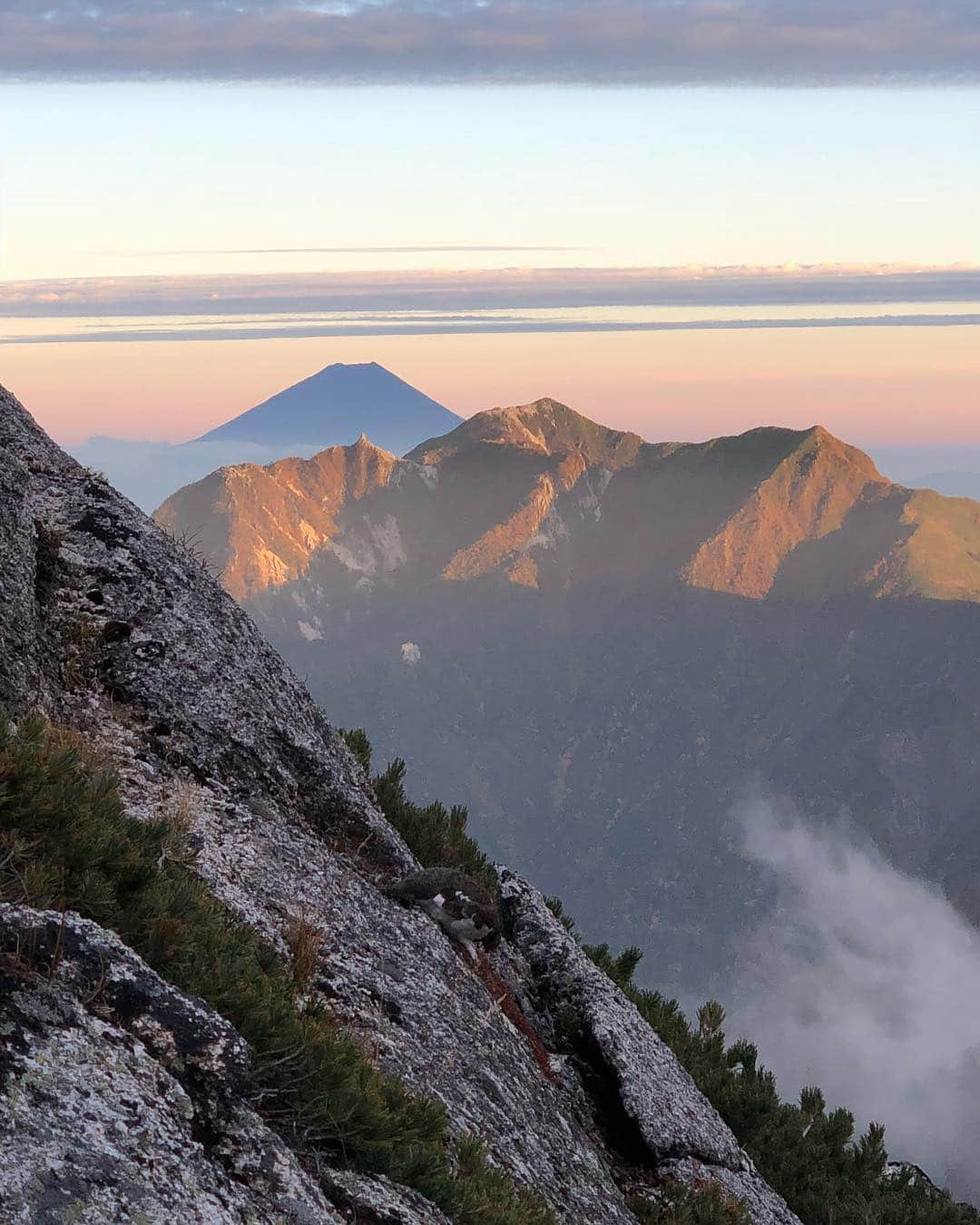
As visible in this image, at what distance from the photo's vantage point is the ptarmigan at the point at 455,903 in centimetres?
1366

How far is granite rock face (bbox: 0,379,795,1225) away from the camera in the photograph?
5.83m

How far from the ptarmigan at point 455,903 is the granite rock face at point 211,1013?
40cm

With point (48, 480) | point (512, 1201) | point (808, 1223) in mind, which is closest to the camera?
point (512, 1201)

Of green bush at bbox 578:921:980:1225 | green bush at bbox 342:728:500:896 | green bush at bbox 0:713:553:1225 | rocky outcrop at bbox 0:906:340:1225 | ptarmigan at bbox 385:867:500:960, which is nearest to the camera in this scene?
rocky outcrop at bbox 0:906:340:1225

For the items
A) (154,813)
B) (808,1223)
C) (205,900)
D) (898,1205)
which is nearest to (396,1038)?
(205,900)

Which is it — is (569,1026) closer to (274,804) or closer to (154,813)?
(274,804)

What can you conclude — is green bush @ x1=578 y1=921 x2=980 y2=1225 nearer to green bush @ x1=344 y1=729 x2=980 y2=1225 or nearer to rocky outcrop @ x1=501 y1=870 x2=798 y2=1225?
green bush @ x1=344 y1=729 x2=980 y2=1225

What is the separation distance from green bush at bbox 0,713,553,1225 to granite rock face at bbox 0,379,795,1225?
344 millimetres

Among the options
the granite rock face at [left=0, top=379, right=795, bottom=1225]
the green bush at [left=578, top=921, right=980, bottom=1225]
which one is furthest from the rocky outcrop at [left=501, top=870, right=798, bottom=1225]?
the green bush at [left=578, top=921, right=980, bottom=1225]

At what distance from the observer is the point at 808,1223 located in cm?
1792

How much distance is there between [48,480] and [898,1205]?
16.8m

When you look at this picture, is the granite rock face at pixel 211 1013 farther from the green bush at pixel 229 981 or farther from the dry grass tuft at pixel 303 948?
the green bush at pixel 229 981

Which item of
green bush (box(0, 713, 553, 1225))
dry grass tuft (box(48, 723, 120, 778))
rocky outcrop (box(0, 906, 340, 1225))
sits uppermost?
dry grass tuft (box(48, 723, 120, 778))

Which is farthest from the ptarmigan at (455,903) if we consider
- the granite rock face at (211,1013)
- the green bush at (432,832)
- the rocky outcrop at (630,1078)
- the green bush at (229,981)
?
the green bush at (229,981)
